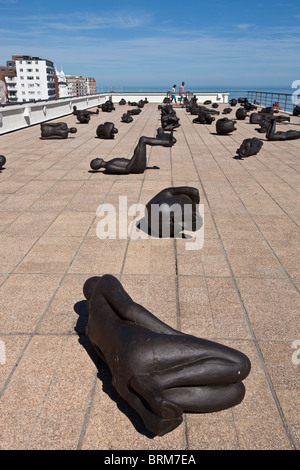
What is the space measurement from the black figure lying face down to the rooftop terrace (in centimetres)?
22

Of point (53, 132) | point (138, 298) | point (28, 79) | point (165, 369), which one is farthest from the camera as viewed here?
point (28, 79)

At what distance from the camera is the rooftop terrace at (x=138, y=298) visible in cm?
270

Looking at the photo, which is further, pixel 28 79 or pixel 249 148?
pixel 28 79

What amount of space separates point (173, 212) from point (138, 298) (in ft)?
6.42

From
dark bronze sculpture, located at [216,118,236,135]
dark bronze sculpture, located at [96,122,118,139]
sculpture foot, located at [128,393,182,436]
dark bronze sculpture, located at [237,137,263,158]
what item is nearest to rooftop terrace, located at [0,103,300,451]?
sculpture foot, located at [128,393,182,436]

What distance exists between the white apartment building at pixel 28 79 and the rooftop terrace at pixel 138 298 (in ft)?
385

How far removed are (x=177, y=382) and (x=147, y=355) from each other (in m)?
0.28

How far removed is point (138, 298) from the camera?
4.25 meters

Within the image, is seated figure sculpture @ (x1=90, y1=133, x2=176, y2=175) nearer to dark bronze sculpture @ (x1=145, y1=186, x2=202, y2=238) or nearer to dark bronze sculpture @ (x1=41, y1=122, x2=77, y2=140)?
dark bronze sculpture @ (x1=145, y1=186, x2=202, y2=238)

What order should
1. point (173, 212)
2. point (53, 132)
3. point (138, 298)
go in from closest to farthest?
1. point (138, 298)
2. point (173, 212)
3. point (53, 132)

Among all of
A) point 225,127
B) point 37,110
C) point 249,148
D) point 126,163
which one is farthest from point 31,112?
point 249,148

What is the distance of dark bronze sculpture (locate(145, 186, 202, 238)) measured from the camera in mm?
5840

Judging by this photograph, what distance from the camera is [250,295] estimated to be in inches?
171

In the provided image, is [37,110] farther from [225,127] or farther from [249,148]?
[249,148]
